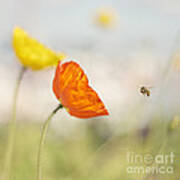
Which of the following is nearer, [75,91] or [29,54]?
[75,91]

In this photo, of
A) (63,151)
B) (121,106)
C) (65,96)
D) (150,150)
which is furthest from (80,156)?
(65,96)

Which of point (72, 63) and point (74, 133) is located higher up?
point (72, 63)

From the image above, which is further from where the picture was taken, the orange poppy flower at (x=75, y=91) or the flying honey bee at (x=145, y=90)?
the flying honey bee at (x=145, y=90)

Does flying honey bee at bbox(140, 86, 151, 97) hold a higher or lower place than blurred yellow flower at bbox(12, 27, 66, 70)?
lower

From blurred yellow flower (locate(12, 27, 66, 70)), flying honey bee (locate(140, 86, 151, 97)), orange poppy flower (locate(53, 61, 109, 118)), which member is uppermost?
blurred yellow flower (locate(12, 27, 66, 70))

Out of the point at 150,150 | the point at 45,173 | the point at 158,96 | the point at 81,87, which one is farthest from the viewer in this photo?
the point at 45,173

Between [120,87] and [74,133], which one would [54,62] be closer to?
[120,87]

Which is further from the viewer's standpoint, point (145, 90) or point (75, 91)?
point (145, 90)

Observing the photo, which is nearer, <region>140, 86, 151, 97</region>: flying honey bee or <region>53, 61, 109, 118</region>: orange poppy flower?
<region>53, 61, 109, 118</region>: orange poppy flower
